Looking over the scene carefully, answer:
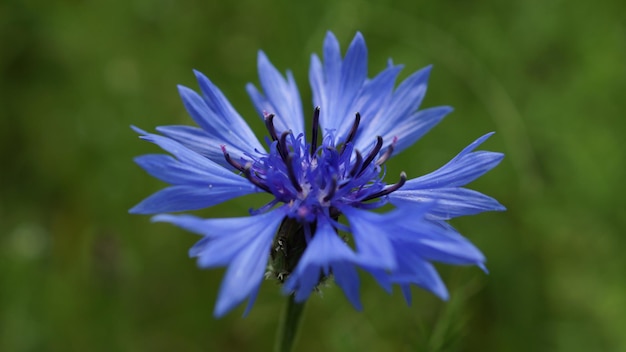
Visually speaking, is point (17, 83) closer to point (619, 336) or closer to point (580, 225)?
point (580, 225)

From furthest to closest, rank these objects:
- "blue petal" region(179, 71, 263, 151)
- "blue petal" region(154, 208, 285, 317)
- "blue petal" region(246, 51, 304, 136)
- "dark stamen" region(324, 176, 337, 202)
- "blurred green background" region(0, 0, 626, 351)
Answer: "blurred green background" region(0, 0, 626, 351) < "blue petal" region(246, 51, 304, 136) < "blue petal" region(179, 71, 263, 151) < "dark stamen" region(324, 176, 337, 202) < "blue petal" region(154, 208, 285, 317)

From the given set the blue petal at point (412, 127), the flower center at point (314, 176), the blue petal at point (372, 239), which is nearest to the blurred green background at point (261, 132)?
the blue petal at point (412, 127)

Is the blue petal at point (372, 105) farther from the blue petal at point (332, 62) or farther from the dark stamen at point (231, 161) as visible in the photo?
the dark stamen at point (231, 161)

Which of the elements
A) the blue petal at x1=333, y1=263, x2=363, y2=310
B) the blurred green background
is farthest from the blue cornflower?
the blurred green background

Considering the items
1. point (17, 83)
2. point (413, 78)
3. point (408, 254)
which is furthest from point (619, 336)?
point (17, 83)

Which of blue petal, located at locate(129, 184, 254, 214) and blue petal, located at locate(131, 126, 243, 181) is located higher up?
blue petal, located at locate(131, 126, 243, 181)

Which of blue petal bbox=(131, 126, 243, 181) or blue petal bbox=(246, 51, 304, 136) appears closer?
blue petal bbox=(131, 126, 243, 181)

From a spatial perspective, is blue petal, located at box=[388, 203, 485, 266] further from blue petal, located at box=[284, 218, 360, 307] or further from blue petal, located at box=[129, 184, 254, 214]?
blue petal, located at box=[129, 184, 254, 214]
